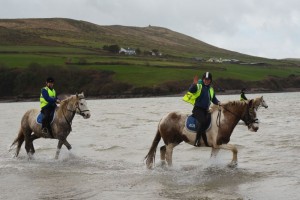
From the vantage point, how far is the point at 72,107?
17.1 metres

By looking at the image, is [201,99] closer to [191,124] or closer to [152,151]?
[191,124]

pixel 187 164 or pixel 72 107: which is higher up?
pixel 72 107

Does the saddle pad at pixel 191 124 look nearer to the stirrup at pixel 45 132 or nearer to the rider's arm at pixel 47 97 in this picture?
the rider's arm at pixel 47 97

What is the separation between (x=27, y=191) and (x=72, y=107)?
567 cm

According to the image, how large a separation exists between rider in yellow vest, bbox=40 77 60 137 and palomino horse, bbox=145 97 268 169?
4.96 metres

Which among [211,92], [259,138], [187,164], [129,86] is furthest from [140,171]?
[129,86]

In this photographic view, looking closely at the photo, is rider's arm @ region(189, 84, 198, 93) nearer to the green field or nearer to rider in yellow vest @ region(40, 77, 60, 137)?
rider in yellow vest @ region(40, 77, 60, 137)

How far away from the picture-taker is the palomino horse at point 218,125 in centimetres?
1385

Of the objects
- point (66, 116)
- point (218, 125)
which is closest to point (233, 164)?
point (218, 125)

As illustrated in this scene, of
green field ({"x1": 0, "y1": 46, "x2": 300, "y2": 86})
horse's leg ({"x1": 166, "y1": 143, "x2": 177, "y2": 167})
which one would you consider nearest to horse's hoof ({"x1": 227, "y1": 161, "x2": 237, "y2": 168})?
horse's leg ({"x1": 166, "y1": 143, "x2": 177, "y2": 167})

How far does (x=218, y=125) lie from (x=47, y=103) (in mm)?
7039

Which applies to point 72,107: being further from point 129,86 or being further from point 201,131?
point 129,86

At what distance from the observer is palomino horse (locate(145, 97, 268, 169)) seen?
45.4 ft

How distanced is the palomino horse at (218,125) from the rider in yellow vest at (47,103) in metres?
4.96
